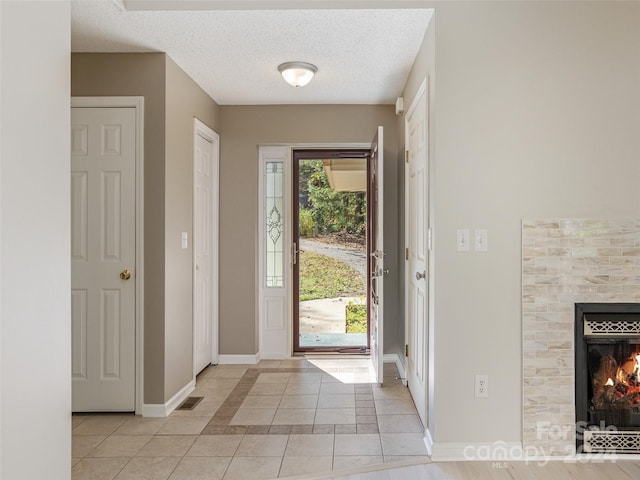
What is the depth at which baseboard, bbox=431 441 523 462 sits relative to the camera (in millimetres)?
2577

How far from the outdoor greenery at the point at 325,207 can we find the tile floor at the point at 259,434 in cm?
158

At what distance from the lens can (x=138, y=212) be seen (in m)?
3.30

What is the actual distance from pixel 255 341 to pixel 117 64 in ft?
8.76

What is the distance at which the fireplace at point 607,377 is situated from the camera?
2.60m

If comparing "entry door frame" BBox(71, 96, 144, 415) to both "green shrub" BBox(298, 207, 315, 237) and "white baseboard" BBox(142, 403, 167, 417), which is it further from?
"green shrub" BBox(298, 207, 315, 237)

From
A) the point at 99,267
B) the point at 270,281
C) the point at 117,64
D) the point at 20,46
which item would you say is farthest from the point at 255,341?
the point at 20,46

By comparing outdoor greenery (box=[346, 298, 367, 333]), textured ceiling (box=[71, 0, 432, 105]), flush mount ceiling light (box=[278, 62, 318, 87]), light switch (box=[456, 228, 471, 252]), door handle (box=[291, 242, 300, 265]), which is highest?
textured ceiling (box=[71, 0, 432, 105])

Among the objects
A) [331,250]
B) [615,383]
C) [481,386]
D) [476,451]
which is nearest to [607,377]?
[615,383]

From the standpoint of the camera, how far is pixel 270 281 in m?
4.90

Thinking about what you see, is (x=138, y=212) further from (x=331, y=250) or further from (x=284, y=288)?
(x=331, y=250)

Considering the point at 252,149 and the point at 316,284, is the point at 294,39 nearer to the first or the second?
the point at 252,149

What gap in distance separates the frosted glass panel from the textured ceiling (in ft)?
3.19

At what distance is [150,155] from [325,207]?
6.89ft

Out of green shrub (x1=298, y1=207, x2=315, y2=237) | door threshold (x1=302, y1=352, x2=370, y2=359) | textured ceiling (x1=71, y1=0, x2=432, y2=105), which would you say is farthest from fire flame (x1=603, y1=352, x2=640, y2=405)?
green shrub (x1=298, y1=207, x2=315, y2=237)
